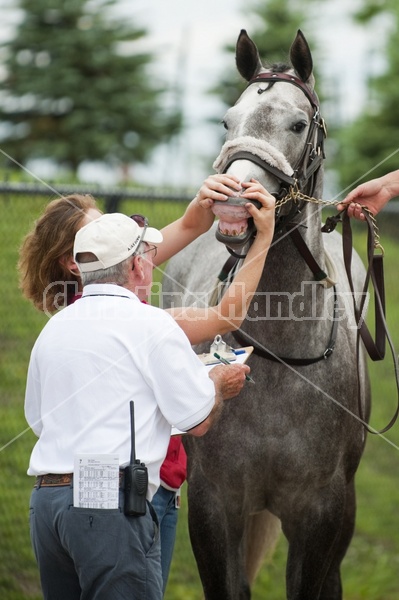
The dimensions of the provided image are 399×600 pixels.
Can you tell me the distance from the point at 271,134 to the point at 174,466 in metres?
1.48

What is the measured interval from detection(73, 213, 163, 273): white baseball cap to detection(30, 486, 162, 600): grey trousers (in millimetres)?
711

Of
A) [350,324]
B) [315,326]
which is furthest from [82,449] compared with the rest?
[350,324]

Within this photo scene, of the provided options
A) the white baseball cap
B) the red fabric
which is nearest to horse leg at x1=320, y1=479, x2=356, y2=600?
the red fabric

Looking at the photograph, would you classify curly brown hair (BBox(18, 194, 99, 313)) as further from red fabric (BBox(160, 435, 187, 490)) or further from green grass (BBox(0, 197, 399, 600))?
green grass (BBox(0, 197, 399, 600))

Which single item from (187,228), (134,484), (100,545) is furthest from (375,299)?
(100,545)

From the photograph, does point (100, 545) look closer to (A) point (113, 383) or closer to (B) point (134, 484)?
(B) point (134, 484)

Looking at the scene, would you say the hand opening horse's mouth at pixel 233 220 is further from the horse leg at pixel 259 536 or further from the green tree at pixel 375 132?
the green tree at pixel 375 132

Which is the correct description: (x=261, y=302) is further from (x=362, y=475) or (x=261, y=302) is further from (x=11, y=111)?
(x=11, y=111)

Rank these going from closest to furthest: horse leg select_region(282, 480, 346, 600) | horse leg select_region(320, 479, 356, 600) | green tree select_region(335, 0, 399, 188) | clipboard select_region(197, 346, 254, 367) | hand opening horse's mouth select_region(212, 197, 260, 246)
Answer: hand opening horse's mouth select_region(212, 197, 260, 246) → clipboard select_region(197, 346, 254, 367) → horse leg select_region(282, 480, 346, 600) → horse leg select_region(320, 479, 356, 600) → green tree select_region(335, 0, 399, 188)

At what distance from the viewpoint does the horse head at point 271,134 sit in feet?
10.6

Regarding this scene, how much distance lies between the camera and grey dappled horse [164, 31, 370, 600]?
361 centimetres

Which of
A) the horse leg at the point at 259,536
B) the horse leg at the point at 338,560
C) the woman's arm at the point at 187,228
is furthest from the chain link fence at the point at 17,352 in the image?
the horse leg at the point at 338,560

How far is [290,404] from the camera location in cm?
374

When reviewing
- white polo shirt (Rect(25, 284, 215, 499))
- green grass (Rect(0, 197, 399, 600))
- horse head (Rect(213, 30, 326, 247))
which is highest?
horse head (Rect(213, 30, 326, 247))
